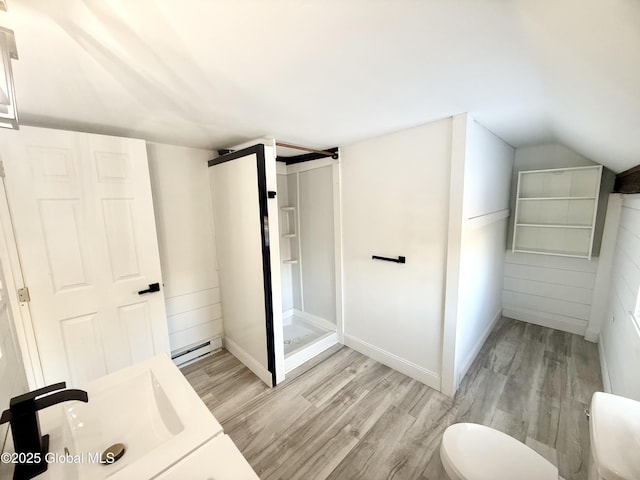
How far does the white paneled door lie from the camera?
154 cm

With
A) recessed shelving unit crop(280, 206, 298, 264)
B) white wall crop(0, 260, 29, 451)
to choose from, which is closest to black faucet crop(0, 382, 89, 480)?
white wall crop(0, 260, 29, 451)

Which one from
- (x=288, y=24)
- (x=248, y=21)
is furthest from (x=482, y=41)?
(x=248, y=21)

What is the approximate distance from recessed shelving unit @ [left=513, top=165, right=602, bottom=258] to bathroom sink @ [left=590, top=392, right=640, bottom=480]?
7.85 ft

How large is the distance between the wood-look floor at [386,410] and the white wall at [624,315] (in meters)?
0.27

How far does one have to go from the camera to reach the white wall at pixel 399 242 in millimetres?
1955

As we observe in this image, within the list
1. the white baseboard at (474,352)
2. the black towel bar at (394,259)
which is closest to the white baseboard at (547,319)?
the white baseboard at (474,352)

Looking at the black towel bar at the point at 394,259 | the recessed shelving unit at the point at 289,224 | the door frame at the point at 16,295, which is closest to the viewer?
the door frame at the point at 16,295

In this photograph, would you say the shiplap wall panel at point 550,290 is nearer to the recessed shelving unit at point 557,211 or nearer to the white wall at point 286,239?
the recessed shelving unit at point 557,211

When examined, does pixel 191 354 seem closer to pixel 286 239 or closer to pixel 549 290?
pixel 286 239

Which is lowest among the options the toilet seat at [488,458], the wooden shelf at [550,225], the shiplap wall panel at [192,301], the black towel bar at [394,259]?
the toilet seat at [488,458]

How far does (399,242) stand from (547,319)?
8.03 ft

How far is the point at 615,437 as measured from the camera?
824 mm

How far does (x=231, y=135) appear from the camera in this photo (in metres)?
2.07

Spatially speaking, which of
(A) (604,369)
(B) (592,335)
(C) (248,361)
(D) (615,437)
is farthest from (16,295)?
(B) (592,335)
